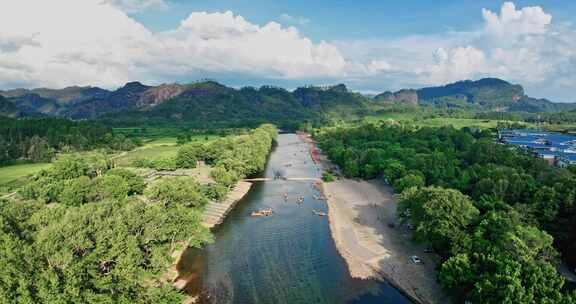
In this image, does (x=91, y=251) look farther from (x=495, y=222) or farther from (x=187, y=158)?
(x=187, y=158)

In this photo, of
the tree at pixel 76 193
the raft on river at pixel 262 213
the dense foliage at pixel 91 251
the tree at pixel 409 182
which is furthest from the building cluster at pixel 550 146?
the tree at pixel 76 193

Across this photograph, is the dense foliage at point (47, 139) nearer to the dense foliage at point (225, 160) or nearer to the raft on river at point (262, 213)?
the dense foliage at point (225, 160)

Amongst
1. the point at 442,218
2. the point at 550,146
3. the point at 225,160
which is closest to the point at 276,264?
the point at 442,218

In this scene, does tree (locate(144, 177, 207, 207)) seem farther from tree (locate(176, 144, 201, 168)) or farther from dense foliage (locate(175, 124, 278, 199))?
tree (locate(176, 144, 201, 168))

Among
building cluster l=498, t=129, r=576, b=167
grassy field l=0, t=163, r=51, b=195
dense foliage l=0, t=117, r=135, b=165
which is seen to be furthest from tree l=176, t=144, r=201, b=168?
building cluster l=498, t=129, r=576, b=167

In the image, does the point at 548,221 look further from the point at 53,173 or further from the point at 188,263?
the point at 53,173

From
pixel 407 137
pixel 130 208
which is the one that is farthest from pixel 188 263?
pixel 407 137
